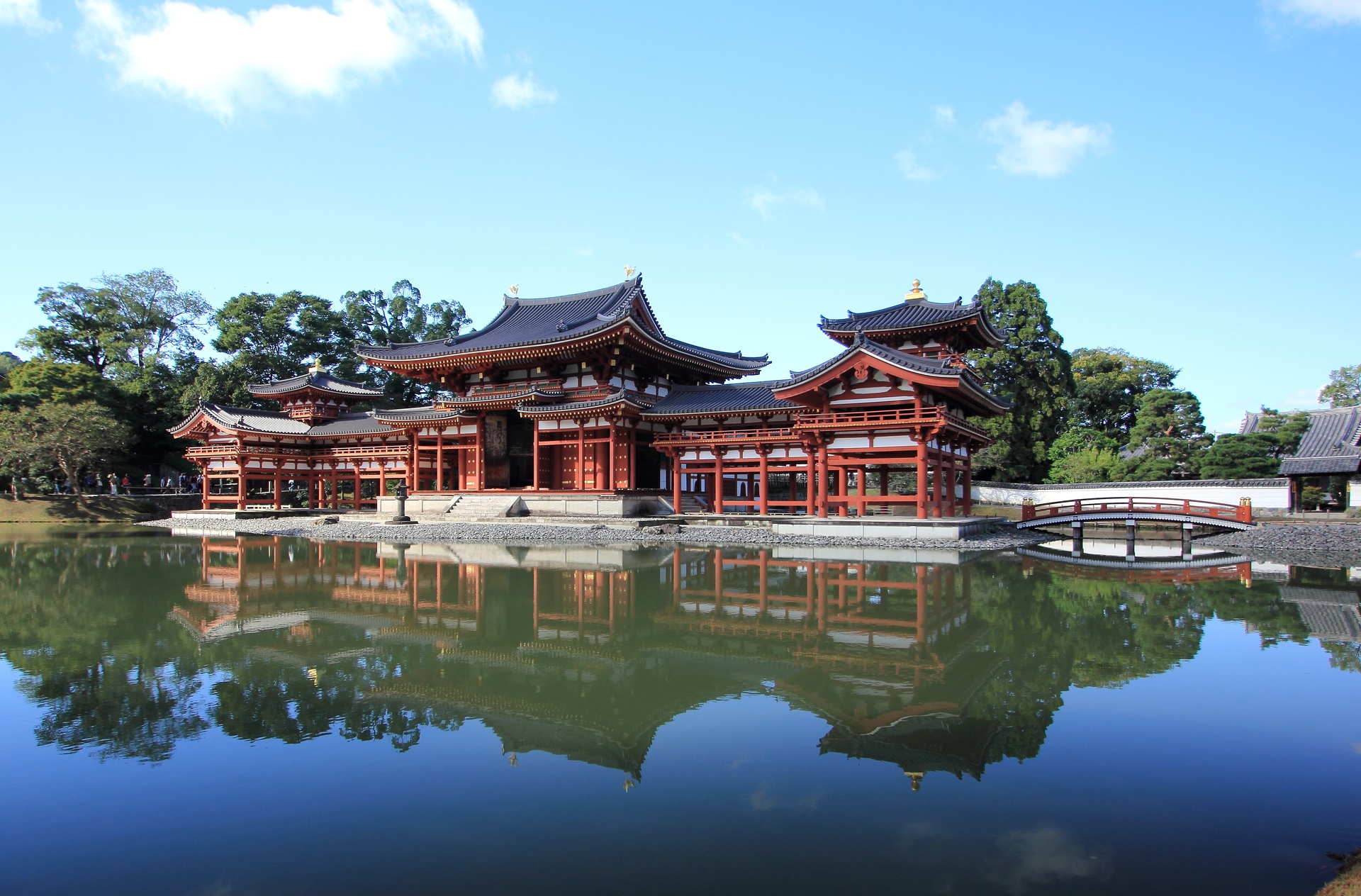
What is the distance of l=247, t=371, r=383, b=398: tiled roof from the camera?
3694 cm

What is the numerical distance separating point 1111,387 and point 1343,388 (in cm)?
1822

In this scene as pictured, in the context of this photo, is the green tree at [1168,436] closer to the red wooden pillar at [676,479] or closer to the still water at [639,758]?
the red wooden pillar at [676,479]

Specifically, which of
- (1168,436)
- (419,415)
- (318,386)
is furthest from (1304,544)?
(318,386)

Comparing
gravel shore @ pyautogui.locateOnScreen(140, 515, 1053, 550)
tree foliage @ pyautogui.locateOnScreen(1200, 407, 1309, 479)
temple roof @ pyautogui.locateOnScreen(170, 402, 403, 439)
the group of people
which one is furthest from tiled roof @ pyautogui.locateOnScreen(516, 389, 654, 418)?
the group of people

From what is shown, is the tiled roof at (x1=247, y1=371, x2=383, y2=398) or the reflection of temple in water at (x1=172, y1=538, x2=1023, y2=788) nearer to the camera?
the reflection of temple in water at (x1=172, y1=538, x2=1023, y2=788)

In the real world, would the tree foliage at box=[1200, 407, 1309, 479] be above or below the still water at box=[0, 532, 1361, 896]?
above

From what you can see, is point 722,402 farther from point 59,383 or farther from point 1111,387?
point 59,383

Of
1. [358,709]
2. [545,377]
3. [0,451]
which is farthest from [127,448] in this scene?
[358,709]

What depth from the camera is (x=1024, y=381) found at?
3516 cm

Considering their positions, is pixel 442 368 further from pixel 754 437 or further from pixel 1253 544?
pixel 1253 544

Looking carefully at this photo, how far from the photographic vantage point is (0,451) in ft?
109

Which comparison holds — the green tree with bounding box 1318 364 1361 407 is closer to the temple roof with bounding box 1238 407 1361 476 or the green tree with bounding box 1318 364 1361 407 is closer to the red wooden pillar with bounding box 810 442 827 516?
the temple roof with bounding box 1238 407 1361 476

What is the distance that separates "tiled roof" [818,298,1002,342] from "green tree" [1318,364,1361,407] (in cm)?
3435

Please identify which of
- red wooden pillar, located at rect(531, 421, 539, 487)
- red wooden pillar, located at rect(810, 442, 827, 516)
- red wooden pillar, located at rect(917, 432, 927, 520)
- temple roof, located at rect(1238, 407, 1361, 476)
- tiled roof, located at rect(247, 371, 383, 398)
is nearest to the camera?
red wooden pillar, located at rect(917, 432, 927, 520)
